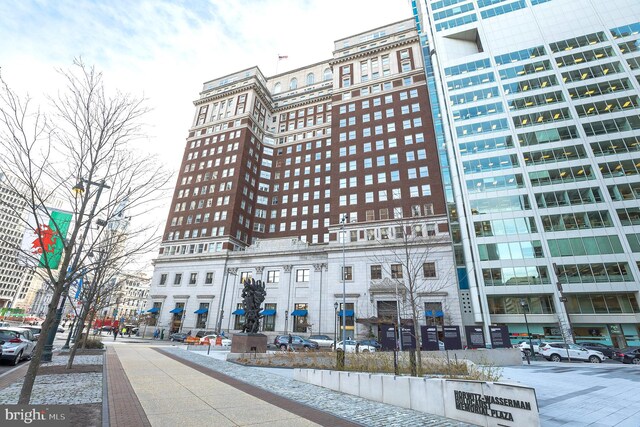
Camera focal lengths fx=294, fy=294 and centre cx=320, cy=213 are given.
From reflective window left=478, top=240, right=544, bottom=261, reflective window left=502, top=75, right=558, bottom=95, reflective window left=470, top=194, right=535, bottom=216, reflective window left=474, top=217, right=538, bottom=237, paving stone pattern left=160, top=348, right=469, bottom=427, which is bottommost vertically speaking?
paving stone pattern left=160, top=348, right=469, bottom=427

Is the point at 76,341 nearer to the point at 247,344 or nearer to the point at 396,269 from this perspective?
the point at 247,344

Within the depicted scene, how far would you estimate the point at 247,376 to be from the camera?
14305 millimetres

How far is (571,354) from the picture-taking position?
86.3 ft

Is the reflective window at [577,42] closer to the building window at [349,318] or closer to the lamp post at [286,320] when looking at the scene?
the building window at [349,318]

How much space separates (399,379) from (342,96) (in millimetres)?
60765

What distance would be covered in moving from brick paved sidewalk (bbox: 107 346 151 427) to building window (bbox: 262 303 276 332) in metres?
37.1

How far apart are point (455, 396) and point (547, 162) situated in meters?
51.6

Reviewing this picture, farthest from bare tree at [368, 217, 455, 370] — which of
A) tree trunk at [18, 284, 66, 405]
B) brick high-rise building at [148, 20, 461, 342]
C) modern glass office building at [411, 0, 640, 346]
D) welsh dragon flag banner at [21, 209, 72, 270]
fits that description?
tree trunk at [18, 284, 66, 405]

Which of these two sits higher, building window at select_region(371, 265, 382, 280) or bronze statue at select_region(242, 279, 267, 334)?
building window at select_region(371, 265, 382, 280)

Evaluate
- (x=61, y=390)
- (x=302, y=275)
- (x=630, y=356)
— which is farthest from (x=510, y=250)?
(x=61, y=390)

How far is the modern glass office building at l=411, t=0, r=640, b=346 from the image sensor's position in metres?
39.4

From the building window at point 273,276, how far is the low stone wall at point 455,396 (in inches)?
1600

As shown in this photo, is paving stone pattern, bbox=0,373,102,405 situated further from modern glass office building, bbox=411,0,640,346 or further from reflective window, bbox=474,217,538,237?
reflective window, bbox=474,217,538,237

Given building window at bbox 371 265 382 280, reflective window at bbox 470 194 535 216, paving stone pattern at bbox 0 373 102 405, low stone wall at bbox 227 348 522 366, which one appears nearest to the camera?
paving stone pattern at bbox 0 373 102 405
